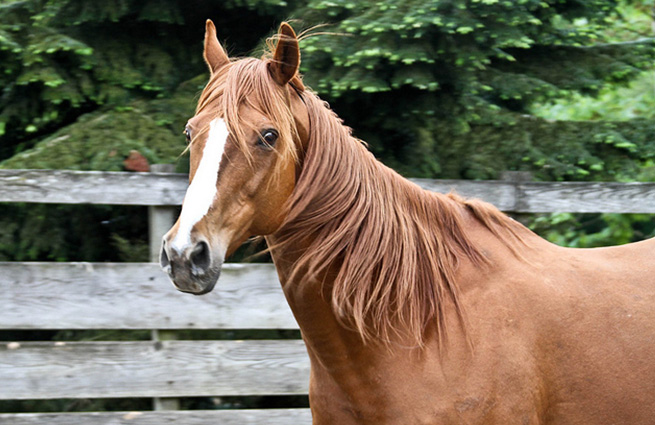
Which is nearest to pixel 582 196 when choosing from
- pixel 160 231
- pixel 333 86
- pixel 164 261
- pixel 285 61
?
pixel 333 86

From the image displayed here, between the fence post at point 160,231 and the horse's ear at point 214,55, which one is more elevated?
the horse's ear at point 214,55

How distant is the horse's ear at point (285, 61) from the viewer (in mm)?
1957

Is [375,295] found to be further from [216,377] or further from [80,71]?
[80,71]

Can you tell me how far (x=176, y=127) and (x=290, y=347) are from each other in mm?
1596

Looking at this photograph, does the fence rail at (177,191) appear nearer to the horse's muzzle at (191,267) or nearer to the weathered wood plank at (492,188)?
the weathered wood plank at (492,188)

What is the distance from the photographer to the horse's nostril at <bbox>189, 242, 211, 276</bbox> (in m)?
1.70

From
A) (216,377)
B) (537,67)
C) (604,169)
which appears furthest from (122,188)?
(604,169)

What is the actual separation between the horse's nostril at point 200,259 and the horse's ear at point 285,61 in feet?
1.97

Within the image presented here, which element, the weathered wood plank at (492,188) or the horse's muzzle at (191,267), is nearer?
the horse's muzzle at (191,267)

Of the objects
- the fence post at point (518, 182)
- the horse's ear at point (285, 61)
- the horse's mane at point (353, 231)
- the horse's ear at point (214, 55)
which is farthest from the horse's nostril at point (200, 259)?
the fence post at point (518, 182)

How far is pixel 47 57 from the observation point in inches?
149

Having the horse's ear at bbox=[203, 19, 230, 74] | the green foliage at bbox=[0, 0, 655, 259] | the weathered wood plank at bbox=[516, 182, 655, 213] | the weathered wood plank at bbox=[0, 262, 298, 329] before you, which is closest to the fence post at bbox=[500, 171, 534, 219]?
the weathered wood plank at bbox=[516, 182, 655, 213]

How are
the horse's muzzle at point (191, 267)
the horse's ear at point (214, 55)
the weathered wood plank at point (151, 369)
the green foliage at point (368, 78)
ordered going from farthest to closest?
1. the green foliage at point (368, 78)
2. the weathered wood plank at point (151, 369)
3. the horse's ear at point (214, 55)
4. the horse's muzzle at point (191, 267)

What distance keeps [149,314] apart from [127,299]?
0.46 feet
